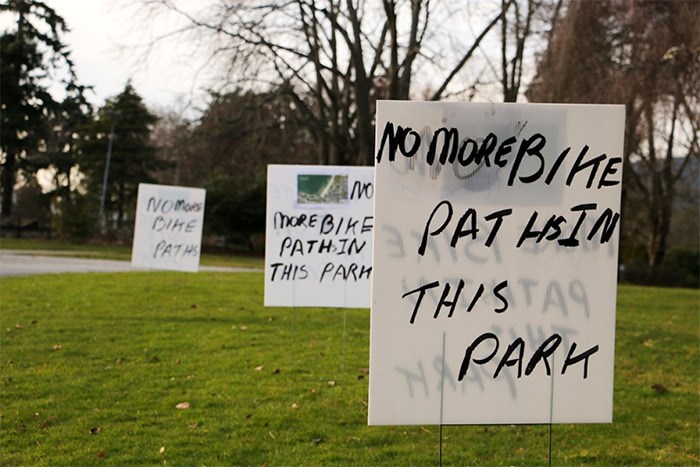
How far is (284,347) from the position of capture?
9.32 metres

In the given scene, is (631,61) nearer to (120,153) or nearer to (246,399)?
(246,399)

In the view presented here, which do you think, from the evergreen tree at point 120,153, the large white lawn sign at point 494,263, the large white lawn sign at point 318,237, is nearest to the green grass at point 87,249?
the evergreen tree at point 120,153

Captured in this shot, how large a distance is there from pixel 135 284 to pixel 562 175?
1448cm

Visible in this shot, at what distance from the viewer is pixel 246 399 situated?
6.68 metres

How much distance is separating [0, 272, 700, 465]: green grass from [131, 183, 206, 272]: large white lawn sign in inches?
32.8

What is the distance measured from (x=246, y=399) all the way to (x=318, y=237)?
202cm

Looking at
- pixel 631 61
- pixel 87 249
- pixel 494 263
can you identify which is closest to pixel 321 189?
pixel 494 263

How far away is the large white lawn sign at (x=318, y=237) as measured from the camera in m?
7.96

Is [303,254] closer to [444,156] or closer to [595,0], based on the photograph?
[444,156]

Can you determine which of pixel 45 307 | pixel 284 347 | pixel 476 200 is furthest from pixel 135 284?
pixel 476 200

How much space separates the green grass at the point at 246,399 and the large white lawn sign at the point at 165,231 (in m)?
0.83

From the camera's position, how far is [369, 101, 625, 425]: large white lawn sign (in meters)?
3.56

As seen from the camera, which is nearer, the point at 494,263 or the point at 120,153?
the point at 494,263

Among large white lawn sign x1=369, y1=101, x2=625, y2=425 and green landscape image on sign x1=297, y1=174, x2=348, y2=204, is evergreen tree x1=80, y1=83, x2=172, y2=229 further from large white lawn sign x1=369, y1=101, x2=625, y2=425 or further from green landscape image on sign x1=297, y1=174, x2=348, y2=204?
large white lawn sign x1=369, y1=101, x2=625, y2=425
